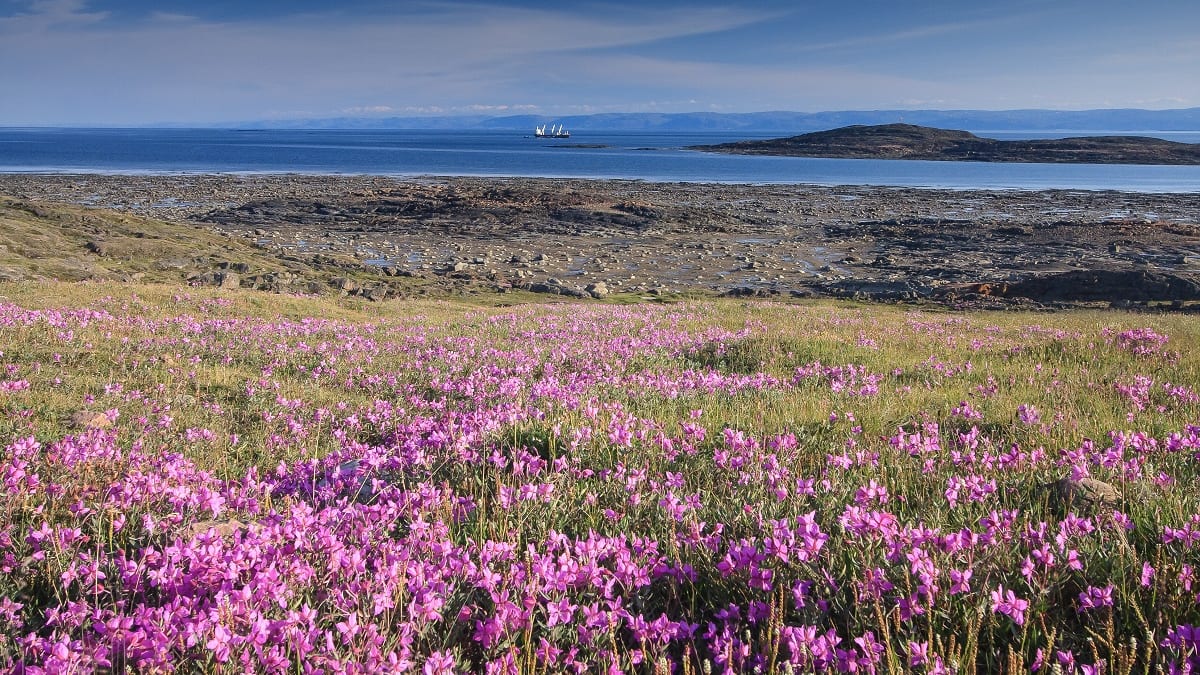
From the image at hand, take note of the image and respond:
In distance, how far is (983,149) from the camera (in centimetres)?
16575

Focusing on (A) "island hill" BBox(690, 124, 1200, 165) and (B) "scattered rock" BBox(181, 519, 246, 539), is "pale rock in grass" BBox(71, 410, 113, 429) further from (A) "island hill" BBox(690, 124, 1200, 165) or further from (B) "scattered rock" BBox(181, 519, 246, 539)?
(A) "island hill" BBox(690, 124, 1200, 165)

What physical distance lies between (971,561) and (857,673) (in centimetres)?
79

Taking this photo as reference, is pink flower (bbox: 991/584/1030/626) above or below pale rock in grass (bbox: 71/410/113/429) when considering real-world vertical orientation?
above

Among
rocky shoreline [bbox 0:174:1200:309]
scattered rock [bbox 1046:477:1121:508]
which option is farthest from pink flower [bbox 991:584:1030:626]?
rocky shoreline [bbox 0:174:1200:309]

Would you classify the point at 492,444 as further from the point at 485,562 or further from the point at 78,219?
the point at 78,219

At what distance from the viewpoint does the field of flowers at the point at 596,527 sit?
93.3 inches

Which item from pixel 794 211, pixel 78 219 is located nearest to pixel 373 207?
pixel 78 219

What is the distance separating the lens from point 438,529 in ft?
10.2

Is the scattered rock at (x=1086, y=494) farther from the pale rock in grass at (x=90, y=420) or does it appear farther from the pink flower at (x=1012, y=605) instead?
the pale rock in grass at (x=90, y=420)

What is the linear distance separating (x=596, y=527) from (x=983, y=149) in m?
190

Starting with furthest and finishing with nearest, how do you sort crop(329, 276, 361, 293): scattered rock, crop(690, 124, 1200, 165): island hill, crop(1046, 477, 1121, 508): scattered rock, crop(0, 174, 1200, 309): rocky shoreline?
crop(690, 124, 1200, 165): island hill < crop(0, 174, 1200, 309): rocky shoreline < crop(329, 276, 361, 293): scattered rock < crop(1046, 477, 1121, 508): scattered rock

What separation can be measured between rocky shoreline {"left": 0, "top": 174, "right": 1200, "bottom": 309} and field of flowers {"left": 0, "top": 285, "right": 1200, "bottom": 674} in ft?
85.6

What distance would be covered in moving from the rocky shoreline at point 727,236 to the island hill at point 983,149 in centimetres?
8586

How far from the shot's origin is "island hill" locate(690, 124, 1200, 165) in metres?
147
